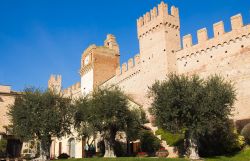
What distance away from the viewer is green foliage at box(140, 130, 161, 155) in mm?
25453

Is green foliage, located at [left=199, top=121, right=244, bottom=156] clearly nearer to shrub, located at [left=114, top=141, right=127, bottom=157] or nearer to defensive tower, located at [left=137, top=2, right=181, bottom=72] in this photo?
shrub, located at [left=114, top=141, right=127, bottom=157]

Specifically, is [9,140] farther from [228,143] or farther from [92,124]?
[228,143]

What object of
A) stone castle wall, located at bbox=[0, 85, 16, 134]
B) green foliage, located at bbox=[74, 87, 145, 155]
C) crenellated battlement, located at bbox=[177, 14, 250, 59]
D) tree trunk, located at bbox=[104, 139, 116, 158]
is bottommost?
tree trunk, located at bbox=[104, 139, 116, 158]

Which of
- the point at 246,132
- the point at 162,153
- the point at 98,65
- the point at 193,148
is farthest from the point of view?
the point at 98,65

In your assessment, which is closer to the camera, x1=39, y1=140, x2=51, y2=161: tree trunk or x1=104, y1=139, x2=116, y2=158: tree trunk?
x1=104, y1=139, x2=116, y2=158: tree trunk

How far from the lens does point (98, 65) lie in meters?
41.3

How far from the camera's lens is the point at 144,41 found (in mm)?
32812

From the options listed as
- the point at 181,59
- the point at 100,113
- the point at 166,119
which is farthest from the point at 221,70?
the point at 100,113

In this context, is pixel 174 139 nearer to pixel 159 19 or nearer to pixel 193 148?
pixel 193 148

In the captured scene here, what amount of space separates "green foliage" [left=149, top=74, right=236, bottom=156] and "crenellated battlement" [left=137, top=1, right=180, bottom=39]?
37.6 feet

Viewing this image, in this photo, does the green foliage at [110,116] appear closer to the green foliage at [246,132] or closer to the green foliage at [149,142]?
the green foliage at [149,142]

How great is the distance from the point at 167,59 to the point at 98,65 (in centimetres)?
1412

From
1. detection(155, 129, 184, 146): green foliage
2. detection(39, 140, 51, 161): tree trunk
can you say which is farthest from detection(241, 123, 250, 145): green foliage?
detection(39, 140, 51, 161): tree trunk

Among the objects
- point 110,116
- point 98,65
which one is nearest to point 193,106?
point 110,116
